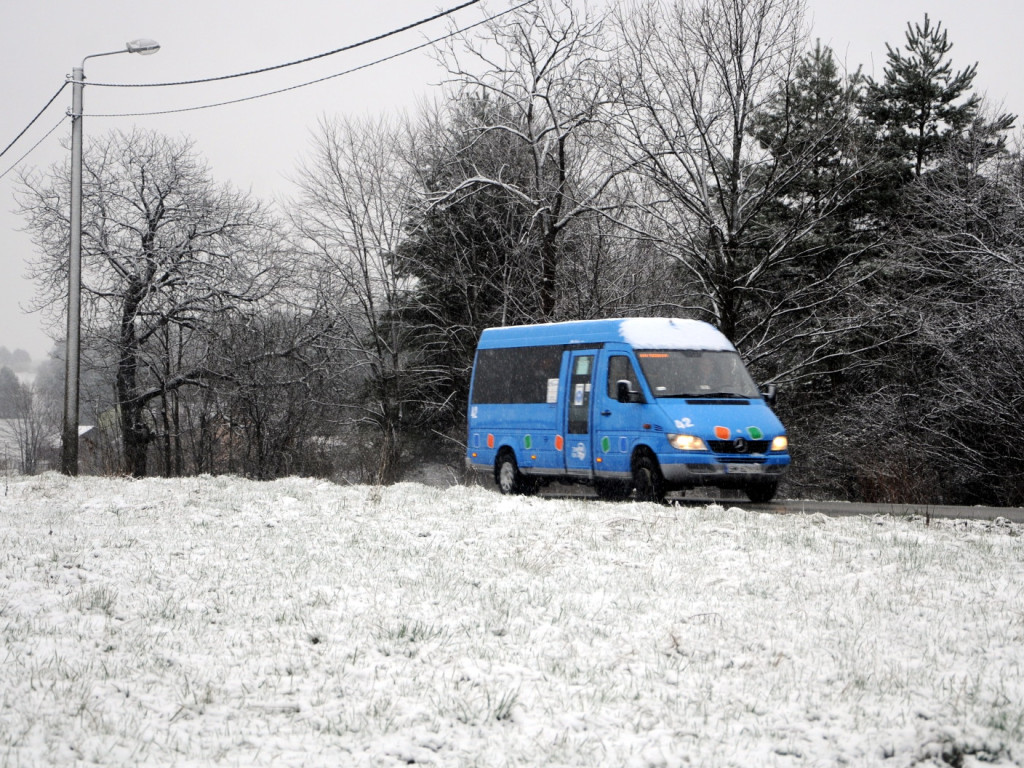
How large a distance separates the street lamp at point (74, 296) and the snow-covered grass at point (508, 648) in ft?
35.9

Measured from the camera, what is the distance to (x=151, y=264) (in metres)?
34.6

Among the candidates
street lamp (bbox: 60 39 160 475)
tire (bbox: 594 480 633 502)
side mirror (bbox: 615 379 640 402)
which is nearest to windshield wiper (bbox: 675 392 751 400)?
side mirror (bbox: 615 379 640 402)

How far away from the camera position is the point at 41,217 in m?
33.9

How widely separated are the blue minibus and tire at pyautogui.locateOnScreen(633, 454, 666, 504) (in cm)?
1

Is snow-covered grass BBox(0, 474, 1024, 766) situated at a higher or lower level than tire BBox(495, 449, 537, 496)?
Answer: lower

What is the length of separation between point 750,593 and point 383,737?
3330 millimetres

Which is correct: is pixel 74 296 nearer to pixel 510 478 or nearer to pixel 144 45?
pixel 144 45

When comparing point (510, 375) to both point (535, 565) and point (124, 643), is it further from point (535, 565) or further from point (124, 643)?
point (124, 643)

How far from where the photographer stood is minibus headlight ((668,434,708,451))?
13.8 meters

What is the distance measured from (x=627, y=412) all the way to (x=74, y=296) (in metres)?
11.3

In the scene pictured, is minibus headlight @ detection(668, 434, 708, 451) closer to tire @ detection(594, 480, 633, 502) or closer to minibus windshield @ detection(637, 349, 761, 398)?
minibus windshield @ detection(637, 349, 761, 398)

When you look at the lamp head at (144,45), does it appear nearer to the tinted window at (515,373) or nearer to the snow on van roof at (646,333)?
the tinted window at (515,373)

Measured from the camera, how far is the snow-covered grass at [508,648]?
4363 millimetres

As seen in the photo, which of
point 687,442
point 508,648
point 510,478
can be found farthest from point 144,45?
point 508,648
